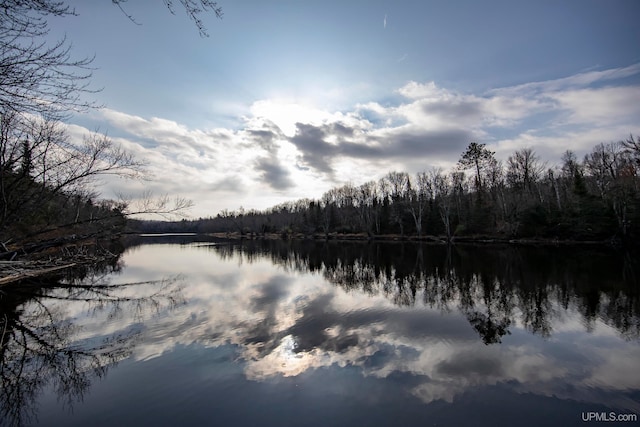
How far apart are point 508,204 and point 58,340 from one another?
158 feet

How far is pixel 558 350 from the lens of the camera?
6844 mm

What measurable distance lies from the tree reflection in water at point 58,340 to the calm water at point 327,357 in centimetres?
4

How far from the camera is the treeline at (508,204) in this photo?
32.4 metres

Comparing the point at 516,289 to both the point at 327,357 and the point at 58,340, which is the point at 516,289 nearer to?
the point at 327,357

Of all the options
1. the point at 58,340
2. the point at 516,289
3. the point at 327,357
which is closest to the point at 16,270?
the point at 58,340

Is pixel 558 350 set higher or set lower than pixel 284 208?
lower

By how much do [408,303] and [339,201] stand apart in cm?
7501

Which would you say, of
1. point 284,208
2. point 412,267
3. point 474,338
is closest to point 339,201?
point 284,208

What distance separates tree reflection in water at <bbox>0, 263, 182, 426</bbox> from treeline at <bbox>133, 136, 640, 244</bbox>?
36.9 ft

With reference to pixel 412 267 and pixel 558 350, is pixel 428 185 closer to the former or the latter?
pixel 412 267

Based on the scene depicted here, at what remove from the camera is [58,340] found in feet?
25.8

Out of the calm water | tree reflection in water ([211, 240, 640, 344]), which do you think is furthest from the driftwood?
tree reflection in water ([211, 240, 640, 344])

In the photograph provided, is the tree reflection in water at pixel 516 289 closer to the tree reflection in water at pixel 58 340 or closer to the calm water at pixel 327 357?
the calm water at pixel 327 357

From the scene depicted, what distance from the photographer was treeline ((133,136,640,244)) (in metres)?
32.4
